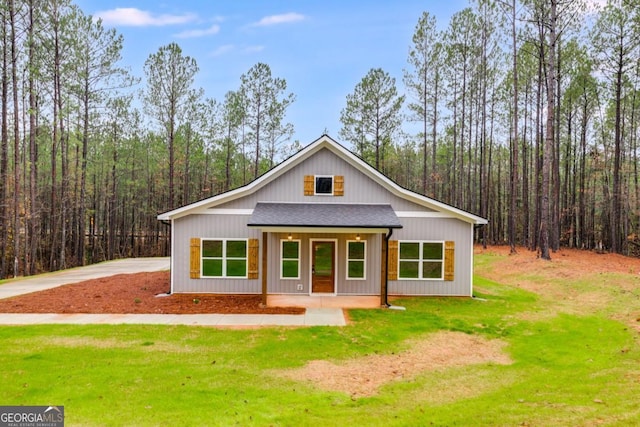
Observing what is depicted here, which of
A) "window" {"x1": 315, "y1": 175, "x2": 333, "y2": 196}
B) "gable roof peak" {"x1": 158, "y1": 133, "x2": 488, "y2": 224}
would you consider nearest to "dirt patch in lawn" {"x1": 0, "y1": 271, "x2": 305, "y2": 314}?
"gable roof peak" {"x1": 158, "y1": 133, "x2": 488, "y2": 224}

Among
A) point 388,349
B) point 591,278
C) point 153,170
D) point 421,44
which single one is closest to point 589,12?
point 421,44

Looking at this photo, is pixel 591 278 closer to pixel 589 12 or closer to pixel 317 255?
pixel 317 255


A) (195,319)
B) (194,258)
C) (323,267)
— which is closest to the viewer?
(195,319)

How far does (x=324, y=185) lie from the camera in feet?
45.0

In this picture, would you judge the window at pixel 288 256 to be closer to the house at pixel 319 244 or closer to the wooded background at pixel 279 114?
the house at pixel 319 244

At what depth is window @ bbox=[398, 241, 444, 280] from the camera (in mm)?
13328

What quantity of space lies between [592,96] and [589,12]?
1063 centimetres

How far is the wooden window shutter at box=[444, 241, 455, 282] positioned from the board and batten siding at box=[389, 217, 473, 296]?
0.16 meters

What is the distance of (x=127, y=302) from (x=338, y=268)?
7377mm

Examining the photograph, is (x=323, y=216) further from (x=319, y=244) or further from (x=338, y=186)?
(x=338, y=186)

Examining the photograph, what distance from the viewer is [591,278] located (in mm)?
14406

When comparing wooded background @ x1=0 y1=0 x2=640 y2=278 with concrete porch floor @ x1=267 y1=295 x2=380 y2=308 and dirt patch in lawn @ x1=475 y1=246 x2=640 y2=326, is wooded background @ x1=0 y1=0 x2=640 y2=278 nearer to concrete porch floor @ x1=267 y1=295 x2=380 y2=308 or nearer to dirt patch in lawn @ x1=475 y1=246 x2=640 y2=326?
dirt patch in lawn @ x1=475 y1=246 x2=640 y2=326

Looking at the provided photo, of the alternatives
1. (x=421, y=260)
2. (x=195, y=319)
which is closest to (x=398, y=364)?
(x=195, y=319)

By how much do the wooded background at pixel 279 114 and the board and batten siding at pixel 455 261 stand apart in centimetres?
792
